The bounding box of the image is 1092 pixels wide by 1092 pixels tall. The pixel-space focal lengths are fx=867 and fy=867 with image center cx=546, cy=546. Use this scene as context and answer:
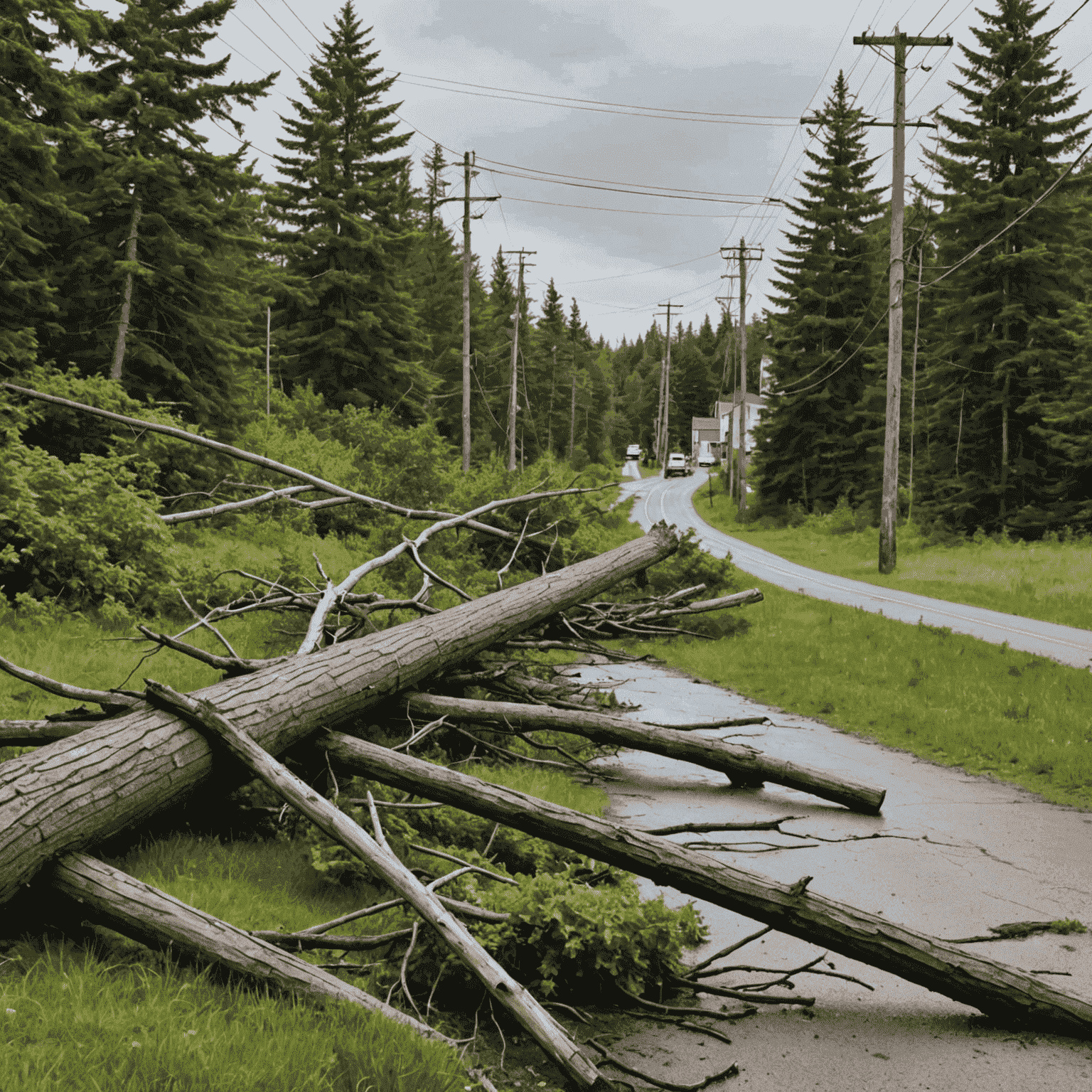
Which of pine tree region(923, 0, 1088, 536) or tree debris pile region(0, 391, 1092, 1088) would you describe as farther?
pine tree region(923, 0, 1088, 536)

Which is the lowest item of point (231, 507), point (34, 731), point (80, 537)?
point (34, 731)

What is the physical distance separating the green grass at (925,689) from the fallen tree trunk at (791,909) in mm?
3455

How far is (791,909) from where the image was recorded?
3463 millimetres

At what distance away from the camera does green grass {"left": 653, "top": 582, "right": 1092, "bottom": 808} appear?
7.12 m

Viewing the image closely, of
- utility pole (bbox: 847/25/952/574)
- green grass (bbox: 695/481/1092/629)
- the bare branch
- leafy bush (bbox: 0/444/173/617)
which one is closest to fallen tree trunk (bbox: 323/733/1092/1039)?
the bare branch

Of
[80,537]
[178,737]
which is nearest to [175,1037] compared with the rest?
[178,737]

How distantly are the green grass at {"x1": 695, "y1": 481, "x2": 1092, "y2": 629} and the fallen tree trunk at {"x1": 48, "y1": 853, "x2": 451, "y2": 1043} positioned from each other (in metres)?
15.3

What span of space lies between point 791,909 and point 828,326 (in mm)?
38763

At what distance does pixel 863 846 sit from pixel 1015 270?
26335 mm

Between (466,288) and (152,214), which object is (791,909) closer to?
(152,214)

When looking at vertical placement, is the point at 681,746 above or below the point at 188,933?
below

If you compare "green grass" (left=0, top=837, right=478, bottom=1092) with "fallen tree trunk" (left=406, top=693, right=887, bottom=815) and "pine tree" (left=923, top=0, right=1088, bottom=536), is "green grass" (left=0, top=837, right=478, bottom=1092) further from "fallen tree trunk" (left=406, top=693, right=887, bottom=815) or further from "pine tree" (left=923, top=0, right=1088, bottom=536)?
"pine tree" (left=923, top=0, right=1088, bottom=536)

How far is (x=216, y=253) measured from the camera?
18.2 metres

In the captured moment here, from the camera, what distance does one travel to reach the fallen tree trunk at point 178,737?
10.4 ft
